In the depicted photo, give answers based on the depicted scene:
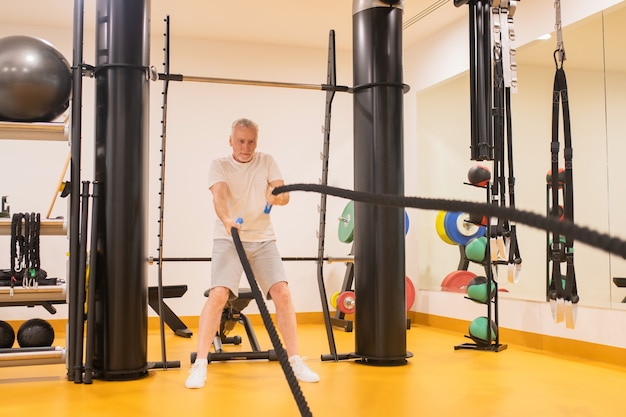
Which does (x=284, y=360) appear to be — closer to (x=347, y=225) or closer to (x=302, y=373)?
(x=302, y=373)

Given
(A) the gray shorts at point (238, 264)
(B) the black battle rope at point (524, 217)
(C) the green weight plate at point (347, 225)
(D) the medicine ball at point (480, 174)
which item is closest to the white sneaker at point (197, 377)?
(A) the gray shorts at point (238, 264)

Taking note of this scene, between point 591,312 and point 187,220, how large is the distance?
413 centimetres

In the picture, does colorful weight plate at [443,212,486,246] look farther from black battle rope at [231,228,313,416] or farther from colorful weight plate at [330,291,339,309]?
black battle rope at [231,228,313,416]

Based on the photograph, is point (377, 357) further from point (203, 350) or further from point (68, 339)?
point (68, 339)

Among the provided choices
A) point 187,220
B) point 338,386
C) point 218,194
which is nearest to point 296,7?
point 187,220

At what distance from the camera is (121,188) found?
3998 mm

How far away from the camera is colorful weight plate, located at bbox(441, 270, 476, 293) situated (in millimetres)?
6641

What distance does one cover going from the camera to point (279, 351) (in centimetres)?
173

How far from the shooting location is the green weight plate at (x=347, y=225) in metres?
6.88

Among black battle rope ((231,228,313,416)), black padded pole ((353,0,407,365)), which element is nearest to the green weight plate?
black padded pole ((353,0,407,365))

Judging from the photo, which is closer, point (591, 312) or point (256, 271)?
point (256, 271)

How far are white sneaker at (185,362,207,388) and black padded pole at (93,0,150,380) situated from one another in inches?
16.0

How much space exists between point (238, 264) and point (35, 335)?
1.29m

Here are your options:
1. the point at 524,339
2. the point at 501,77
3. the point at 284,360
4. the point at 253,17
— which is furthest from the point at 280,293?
the point at 253,17
